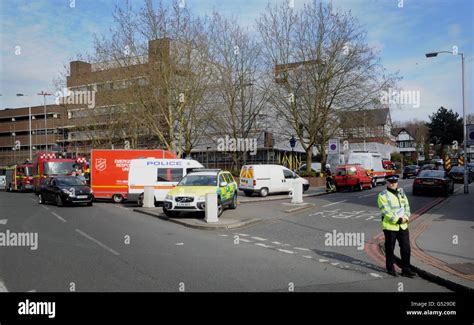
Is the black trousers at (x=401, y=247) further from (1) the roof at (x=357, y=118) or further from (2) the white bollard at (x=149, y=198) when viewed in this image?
(1) the roof at (x=357, y=118)

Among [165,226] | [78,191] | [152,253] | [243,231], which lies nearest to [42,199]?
[78,191]

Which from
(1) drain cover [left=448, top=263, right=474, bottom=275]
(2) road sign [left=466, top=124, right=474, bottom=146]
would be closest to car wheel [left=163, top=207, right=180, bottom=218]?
(1) drain cover [left=448, top=263, right=474, bottom=275]

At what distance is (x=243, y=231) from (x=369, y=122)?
80.9 feet

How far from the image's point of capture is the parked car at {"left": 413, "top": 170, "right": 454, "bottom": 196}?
24984 mm

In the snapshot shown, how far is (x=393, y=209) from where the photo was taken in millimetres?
7598

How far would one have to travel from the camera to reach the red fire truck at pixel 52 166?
33.4m

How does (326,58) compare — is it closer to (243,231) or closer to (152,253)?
(243,231)

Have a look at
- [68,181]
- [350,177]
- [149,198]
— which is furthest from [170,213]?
[350,177]

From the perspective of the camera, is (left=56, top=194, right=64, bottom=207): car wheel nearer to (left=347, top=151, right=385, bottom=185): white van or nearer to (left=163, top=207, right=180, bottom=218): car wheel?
(left=163, top=207, right=180, bottom=218): car wheel

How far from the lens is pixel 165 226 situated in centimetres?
1411

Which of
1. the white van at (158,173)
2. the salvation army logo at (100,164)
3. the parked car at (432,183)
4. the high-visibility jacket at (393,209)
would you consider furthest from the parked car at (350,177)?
the high-visibility jacket at (393,209)

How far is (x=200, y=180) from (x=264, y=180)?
9.20 meters

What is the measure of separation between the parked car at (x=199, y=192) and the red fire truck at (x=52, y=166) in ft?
64.9

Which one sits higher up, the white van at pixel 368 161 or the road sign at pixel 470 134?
the road sign at pixel 470 134
